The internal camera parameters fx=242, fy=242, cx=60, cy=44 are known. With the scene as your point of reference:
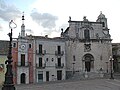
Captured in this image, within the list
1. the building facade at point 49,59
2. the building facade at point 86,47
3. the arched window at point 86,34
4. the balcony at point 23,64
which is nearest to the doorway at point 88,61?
the building facade at point 86,47

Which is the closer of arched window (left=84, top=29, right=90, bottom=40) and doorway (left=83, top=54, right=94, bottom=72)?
doorway (left=83, top=54, right=94, bottom=72)

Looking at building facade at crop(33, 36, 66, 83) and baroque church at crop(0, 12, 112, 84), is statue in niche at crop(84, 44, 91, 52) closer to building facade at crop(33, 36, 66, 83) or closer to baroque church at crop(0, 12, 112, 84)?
baroque church at crop(0, 12, 112, 84)

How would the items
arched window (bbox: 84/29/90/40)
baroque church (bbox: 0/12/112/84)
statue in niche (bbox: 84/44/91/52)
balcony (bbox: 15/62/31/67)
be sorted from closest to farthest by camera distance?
balcony (bbox: 15/62/31/67)
baroque church (bbox: 0/12/112/84)
statue in niche (bbox: 84/44/91/52)
arched window (bbox: 84/29/90/40)

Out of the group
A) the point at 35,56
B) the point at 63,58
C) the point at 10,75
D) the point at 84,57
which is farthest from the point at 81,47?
the point at 10,75

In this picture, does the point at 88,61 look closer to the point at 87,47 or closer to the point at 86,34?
the point at 87,47

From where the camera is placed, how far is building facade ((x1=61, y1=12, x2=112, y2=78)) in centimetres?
4981

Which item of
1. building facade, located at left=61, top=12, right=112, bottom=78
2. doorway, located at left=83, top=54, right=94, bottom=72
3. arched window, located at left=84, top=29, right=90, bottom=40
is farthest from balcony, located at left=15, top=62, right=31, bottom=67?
arched window, located at left=84, top=29, right=90, bottom=40

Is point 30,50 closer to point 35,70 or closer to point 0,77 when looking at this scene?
point 35,70

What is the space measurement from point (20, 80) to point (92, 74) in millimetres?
15449

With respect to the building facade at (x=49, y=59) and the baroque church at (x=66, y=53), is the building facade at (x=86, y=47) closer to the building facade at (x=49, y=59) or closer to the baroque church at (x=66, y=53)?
the baroque church at (x=66, y=53)

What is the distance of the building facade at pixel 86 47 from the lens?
49.8 m

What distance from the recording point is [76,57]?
164ft

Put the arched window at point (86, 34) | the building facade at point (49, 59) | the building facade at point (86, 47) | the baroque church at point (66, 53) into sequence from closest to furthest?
1. the baroque church at point (66, 53)
2. the building facade at point (49, 59)
3. the building facade at point (86, 47)
4. the arched window at point (86, 34)

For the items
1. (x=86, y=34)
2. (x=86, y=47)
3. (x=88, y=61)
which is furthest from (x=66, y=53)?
(x=86, y=34)
